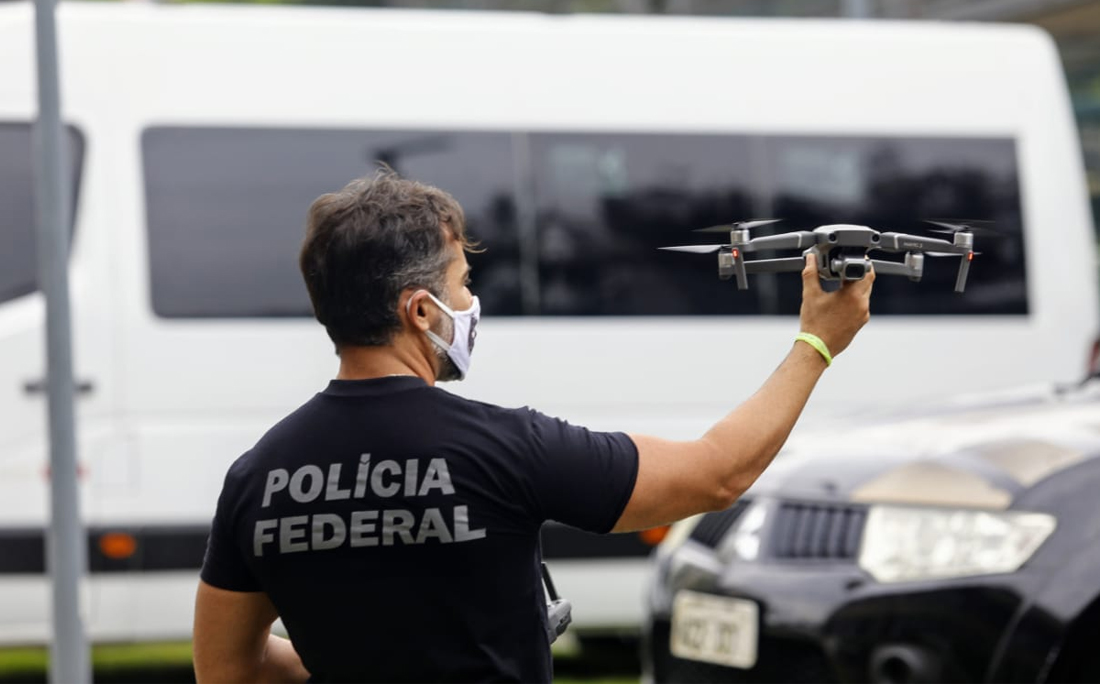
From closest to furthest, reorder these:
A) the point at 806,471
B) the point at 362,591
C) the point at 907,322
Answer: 1. the point at 362,591
2. the point at 806,471
3. the point at 907,322

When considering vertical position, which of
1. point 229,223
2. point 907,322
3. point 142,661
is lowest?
point 142,661

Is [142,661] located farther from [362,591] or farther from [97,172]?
[362,591]

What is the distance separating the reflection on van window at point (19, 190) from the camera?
7.38m

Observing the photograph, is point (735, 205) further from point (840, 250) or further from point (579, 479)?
point (579, 479)

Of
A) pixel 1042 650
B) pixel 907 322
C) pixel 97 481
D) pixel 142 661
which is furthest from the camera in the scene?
pixel 142 661

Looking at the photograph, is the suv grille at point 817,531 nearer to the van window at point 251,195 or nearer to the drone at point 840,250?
the drone at point 840,250

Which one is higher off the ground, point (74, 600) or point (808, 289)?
point (808, 289)

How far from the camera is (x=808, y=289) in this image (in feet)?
7.87

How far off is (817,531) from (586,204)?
3412 mm

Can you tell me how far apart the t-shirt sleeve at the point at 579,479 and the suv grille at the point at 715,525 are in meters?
2.86

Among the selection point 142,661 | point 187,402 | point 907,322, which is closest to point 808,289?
point 187,402

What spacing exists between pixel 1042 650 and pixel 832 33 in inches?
179

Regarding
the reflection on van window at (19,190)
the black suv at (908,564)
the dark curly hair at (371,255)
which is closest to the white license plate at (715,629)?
the black suv at (908,564)

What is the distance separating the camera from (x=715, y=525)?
17.6 feet
